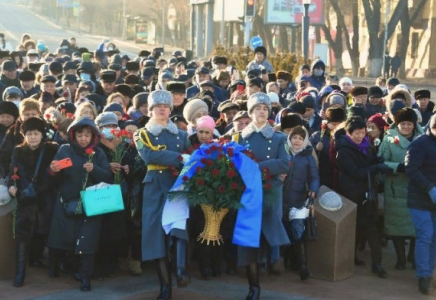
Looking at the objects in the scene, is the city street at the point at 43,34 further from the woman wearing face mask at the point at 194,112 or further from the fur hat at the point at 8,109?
the woman wearing face mask at the point at 194,112

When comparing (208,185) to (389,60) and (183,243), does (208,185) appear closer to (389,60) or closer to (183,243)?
(183,243)

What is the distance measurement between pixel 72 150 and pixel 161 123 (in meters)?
1.01

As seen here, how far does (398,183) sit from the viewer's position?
455 inches

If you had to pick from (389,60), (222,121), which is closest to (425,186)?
(222,121)

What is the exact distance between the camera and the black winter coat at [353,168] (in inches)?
449

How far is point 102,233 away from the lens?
34.9ft

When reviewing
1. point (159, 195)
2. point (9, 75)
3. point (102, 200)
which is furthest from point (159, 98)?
point (9, 75)

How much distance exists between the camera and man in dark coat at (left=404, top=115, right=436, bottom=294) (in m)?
10.5

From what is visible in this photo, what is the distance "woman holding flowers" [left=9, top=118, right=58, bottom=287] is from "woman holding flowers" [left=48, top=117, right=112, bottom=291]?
235mm

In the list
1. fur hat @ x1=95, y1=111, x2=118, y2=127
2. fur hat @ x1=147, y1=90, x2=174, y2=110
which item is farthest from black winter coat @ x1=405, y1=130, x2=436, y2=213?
fur hat @ x1=95, y1=111, x2=118, y2=127

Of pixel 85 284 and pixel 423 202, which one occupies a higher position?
pixel 423 202

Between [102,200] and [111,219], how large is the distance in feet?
1.45

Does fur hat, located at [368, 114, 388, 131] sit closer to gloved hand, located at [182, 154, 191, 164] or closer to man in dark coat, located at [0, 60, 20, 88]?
gloved hand, located at [182, 154, 191, 164]

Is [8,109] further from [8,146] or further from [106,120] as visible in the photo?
[106,120]
